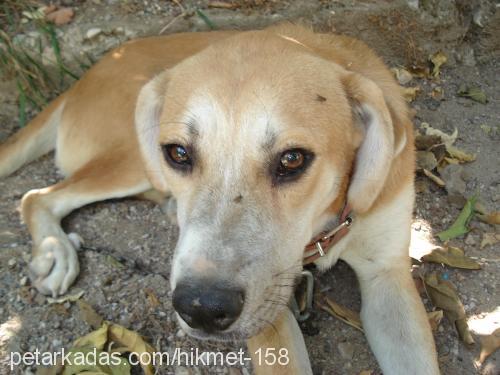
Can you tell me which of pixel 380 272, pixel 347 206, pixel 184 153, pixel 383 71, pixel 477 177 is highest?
pixel 184 153

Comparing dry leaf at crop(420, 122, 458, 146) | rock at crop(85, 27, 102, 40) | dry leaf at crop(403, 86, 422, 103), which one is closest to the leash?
dry leaf at crop(420, 122, 458, 146)

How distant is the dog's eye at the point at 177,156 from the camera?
2.35 m

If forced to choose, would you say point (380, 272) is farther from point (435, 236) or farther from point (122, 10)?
point (122, 10)

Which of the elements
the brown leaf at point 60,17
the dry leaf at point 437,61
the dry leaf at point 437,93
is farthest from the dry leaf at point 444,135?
the brown leaf at point 60,17

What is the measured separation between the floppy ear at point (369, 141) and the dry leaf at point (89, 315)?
4.23 feet

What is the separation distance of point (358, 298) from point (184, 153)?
1.25m

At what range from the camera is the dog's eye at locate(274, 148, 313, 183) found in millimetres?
2188

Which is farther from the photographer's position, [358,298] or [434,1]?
[434,1]

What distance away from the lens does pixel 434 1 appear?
436 cm

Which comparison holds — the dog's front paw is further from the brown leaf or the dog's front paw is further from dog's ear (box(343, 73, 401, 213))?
the brown leaf

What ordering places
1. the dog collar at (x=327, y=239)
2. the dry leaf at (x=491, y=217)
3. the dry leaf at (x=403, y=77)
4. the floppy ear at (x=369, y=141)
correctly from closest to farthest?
the floppy ear at (x=369, y=141) → the dog collar at (x=327, y=239) → the dry leaf at (x=491, y=217) → the dry leaf at (x=403, y=77)

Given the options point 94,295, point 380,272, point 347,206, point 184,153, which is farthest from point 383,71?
point 94,295

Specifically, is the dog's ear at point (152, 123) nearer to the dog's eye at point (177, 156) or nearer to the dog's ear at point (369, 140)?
the dog's eye at point (177, 156)

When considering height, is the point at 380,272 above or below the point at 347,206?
below
